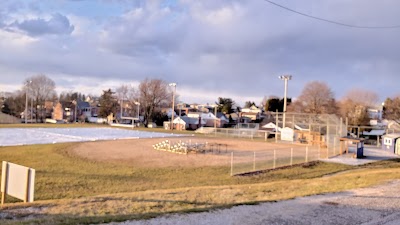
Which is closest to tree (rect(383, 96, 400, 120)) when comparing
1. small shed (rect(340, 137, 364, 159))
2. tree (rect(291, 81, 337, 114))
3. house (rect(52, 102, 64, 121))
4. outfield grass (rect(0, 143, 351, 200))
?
tree (rect(291, 81, 337, 114))

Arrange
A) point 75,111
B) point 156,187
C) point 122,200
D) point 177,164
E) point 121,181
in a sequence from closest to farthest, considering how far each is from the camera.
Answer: point 122,200 → point 156,187 → point 121,181 → point 177,164 → point 75,111

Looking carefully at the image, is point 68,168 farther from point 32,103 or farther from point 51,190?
point 32,103

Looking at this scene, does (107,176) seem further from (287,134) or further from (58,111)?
(58,111)

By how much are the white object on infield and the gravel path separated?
4.02 metres

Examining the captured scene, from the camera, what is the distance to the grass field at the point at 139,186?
29.9ft

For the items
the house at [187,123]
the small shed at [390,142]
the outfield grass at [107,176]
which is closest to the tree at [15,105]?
the house at [187,123]

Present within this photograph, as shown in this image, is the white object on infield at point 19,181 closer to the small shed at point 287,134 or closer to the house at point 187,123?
the small shed at point 287,134

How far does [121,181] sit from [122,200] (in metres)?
7.28

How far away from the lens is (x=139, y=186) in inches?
664

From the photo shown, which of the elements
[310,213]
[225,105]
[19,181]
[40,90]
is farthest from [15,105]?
[310,213]

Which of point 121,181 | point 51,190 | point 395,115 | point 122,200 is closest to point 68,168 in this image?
point 121,181

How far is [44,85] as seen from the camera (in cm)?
11125

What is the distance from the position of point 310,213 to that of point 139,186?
9.73 m

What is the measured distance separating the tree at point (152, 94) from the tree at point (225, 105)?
28.5 metres
